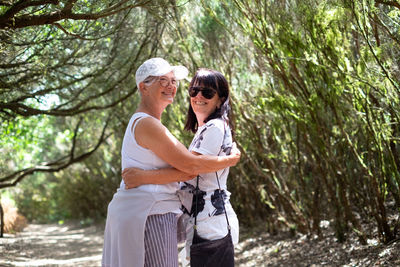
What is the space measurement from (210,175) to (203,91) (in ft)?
1.60

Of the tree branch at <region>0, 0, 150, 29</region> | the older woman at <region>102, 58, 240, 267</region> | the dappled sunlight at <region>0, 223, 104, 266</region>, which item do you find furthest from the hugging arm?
the dappled sunlight at <region>0, 223, 104, 266</region>

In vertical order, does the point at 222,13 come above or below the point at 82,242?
above

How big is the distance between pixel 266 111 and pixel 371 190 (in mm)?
1494

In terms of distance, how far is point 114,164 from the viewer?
14727mm

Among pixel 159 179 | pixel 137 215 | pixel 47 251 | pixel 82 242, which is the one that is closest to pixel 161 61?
pixel 159 179

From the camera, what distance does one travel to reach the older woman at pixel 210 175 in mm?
2541

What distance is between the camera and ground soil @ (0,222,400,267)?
5.22 metres

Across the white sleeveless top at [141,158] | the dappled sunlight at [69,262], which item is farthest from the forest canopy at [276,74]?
the dappled sunlight at [69,262]

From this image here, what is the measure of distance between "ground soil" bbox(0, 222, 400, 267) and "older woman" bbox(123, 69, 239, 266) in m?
2.70

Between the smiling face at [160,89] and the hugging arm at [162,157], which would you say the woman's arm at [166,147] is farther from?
the smiling face at [160,89]

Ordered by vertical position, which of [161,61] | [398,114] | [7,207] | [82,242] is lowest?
[82,242]

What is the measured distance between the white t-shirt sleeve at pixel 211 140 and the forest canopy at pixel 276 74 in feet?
5.09

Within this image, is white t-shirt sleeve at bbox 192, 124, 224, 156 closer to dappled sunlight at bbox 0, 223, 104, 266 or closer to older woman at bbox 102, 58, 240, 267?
older woman at bbox 102, 58, 240, 267

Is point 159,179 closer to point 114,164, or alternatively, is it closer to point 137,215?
point 137,215
